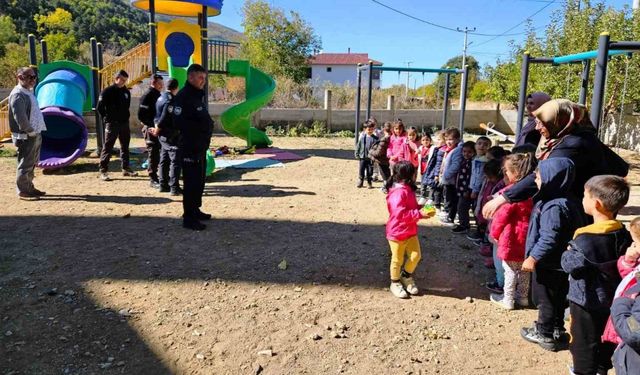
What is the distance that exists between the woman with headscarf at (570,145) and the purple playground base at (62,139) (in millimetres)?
7948

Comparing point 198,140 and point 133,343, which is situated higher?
point 198,140

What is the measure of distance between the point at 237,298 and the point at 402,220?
1.44m

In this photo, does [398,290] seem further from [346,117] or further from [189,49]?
[346,117]

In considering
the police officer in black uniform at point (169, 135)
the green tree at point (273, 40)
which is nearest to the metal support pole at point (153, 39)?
the police officer in black uniform at point (169, 135)

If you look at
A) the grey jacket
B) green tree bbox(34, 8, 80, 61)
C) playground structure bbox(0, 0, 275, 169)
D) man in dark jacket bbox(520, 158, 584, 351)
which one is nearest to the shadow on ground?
man in dark jacket bbox(520, 158, 584, 351)

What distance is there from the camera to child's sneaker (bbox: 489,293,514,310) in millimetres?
3738

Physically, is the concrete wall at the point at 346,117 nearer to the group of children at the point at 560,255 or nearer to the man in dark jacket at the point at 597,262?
the group of children at the point at 560,255

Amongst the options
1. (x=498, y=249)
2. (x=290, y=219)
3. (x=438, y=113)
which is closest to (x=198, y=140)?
(x=290, y=219)

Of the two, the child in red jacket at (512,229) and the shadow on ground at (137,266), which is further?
the child in red jacket at (512,229)

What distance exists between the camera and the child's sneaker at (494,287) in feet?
13.2

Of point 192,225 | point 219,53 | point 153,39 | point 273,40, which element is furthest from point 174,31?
point 273,40

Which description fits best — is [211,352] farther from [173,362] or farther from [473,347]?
[473,347]

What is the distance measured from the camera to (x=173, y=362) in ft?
9.63

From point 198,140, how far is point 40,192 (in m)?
3.08
